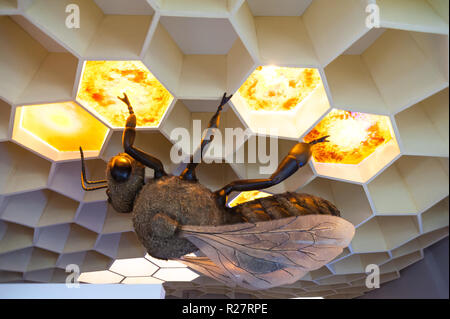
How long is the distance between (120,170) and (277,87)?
126 centimetres

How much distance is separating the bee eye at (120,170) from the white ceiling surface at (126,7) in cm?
97

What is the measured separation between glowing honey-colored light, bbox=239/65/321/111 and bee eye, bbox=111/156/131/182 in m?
1.05

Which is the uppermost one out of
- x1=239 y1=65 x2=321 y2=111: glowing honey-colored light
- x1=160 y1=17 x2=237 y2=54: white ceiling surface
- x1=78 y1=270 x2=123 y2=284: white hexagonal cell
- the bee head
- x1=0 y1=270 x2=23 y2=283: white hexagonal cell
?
x1=160 y1=17 x2=237 y2=54: white ceiling surface

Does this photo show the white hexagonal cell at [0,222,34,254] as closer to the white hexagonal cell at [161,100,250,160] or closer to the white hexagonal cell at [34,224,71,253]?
the white hexagonal cell at [34,224,71,253]

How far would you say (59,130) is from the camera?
2742 millimetres

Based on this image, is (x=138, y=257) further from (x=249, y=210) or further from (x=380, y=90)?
(x=380, y=90)

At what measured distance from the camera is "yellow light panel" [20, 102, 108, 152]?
2613mm

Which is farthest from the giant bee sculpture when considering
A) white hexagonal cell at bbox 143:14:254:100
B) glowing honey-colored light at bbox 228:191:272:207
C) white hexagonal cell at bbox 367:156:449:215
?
glowing honey-colored light at bbox 228:191:272:207

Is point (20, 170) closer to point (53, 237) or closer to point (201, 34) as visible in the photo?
point (53, 237)

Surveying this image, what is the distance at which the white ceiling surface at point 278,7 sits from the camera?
216 centimetres

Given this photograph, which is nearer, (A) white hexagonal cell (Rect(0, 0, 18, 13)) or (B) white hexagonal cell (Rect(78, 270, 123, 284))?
(A) white hexagonal cell (Rect(0, 0, 18, 13))

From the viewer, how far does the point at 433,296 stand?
1.66 m

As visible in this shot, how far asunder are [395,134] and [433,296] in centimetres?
103

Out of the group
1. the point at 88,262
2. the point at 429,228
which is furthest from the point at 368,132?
the point at 88,262
